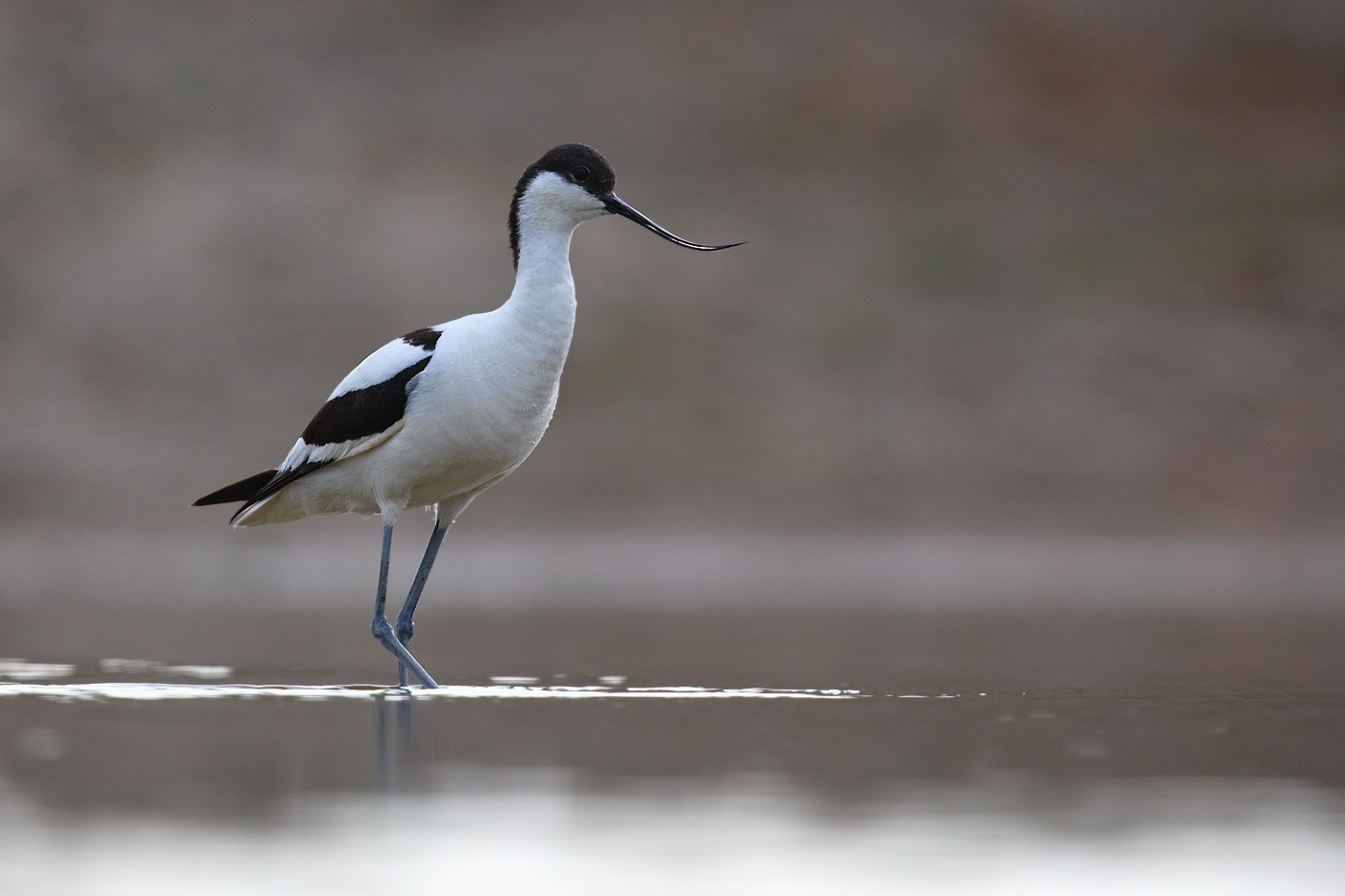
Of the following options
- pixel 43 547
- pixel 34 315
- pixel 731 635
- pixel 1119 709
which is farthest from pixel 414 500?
pixel 34 315

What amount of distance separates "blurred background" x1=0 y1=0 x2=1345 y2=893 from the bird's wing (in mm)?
927

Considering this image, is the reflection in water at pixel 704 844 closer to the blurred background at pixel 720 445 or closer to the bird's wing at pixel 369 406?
the blurred background at pixel 720 445

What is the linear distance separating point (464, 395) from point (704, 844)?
3.62 m

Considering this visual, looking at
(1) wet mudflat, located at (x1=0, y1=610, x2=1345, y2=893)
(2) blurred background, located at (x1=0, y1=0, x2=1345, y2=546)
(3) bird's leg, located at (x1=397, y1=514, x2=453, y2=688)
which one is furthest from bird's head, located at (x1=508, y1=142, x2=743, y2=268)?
(2) blurred background, located at (x1=0, y1=0, x2=1345, y2=546)

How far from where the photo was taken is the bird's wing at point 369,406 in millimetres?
8523

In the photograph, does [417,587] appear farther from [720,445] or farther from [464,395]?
[720,445]

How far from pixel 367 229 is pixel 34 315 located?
5631 millimetres

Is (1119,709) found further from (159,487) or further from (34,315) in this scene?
(34,315)

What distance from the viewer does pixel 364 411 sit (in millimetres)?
8648

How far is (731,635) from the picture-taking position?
12.2 metres

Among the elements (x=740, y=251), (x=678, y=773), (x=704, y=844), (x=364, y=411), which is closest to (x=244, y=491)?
(x=364, y=411)

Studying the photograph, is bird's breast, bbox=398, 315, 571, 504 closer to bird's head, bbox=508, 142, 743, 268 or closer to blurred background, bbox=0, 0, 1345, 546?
bird's head, bbox=508, 142, 743, 268

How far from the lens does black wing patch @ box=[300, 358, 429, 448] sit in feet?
27.9

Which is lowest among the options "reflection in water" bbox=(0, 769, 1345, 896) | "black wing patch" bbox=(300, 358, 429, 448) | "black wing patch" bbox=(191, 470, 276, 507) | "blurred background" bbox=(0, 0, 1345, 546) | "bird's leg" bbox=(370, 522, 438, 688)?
"reflection in water" bbox=(0, 769, 1345, 896)
